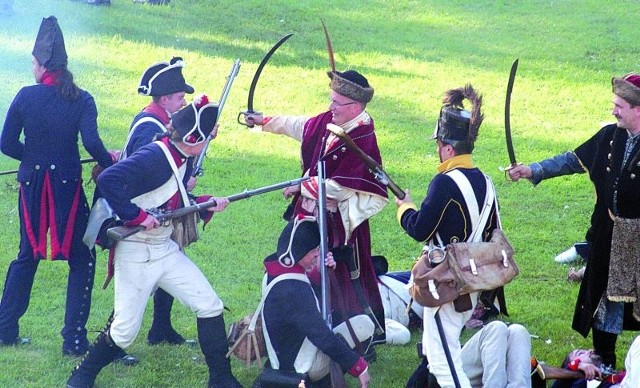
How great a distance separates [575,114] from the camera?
13.6 meters

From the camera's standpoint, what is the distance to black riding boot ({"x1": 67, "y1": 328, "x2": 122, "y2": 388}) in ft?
20.1

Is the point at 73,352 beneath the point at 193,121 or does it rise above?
beneath

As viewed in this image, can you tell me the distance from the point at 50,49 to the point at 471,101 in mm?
2686

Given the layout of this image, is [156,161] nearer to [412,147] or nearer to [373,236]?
[373,236]

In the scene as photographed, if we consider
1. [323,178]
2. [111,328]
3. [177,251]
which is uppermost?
[323,178]

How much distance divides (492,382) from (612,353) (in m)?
1.26

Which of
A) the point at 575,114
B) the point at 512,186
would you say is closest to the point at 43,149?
the point at 512,186

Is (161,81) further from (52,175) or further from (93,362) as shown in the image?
(93,362)

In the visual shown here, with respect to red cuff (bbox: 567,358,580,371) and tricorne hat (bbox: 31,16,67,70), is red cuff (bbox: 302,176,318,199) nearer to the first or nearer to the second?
tricorne hat (bbox: 31,16,67,70)

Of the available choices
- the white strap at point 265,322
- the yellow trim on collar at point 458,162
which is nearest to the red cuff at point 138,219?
the white strap at point 265,322

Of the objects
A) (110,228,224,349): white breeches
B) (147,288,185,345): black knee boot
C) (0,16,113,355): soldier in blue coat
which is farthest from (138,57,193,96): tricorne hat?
(147,288,185,345): black knee boot

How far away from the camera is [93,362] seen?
6.18m

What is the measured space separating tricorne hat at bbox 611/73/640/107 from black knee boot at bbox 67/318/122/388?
11.1 feet

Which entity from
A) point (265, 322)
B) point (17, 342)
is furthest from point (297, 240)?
point (17, 342)
